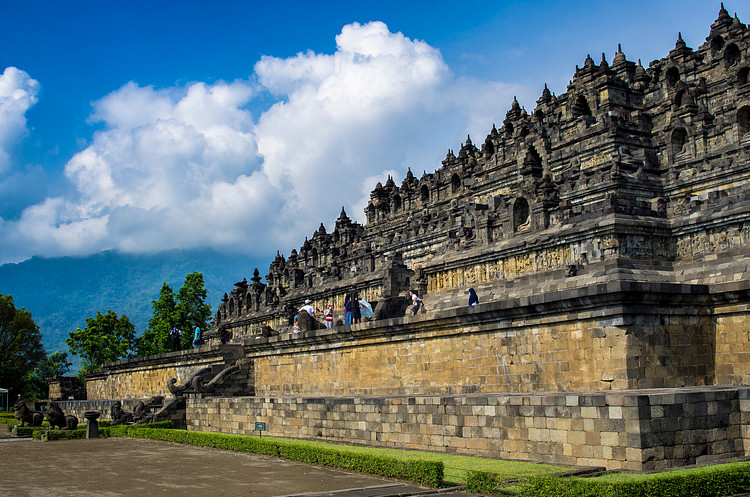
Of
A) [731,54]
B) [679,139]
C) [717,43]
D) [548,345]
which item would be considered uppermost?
[717,43]

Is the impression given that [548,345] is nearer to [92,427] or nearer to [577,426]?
[577,426]

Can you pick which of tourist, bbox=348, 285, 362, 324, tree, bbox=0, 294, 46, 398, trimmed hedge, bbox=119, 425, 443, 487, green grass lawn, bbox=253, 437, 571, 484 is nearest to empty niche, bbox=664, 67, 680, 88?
tourist, bbox=348, 285, 362, 324

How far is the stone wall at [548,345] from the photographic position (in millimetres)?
14641

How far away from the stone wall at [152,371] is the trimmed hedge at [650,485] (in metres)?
21.7

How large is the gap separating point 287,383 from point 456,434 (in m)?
12.4

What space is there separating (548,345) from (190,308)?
5787cm

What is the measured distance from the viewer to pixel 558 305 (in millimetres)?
15844

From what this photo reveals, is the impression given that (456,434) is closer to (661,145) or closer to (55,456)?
(55,456)

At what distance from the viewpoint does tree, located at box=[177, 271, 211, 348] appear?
6944 cm

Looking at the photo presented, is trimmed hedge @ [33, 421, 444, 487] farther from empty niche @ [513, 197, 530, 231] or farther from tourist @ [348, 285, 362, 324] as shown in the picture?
empty niche @ [513, 197, 530, 231]

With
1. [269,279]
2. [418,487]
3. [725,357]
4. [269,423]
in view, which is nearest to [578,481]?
[418,487]

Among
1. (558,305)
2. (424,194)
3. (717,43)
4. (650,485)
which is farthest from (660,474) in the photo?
(424,194)

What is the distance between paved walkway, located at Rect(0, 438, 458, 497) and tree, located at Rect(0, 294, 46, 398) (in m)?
51.1

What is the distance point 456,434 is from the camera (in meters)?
15.1
